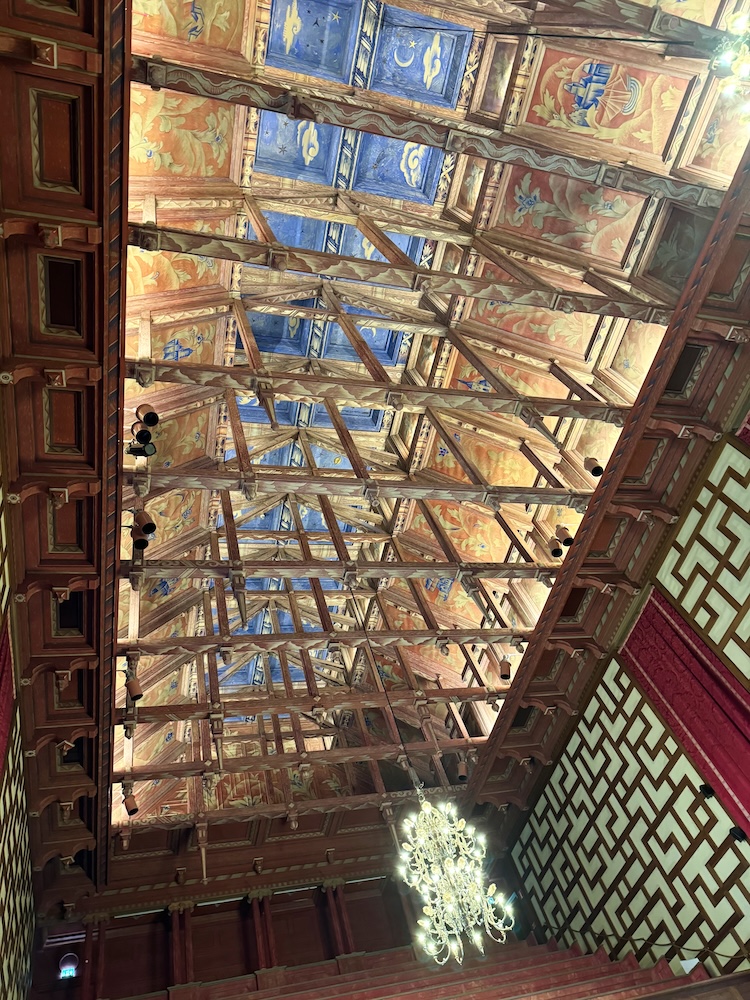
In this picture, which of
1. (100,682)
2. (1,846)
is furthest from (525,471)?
(1,846)

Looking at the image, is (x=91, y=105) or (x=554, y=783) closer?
(x=91, y=105)

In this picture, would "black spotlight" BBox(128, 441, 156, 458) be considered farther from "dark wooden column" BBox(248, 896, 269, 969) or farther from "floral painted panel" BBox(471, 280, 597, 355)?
"dark wooden column" BBox(248, 896, 269, 969)

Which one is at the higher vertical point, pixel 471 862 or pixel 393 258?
pixel 393 258

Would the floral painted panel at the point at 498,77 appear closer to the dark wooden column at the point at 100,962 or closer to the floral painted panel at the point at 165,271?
the floral painted panel at the point at 165,271

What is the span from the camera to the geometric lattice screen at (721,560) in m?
7.53

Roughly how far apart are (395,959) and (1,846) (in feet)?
25.3

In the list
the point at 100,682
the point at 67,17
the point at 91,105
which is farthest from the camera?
the point at 100,682

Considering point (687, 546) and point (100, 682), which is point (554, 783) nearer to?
point (687, 546)

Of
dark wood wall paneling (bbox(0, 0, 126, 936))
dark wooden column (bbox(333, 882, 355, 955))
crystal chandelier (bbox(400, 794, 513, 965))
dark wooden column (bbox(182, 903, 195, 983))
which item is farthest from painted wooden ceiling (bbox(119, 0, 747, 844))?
crystal chandelier (bbox(400, 794, 513, 965))

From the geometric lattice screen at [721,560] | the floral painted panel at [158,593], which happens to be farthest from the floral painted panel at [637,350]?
the floral painted panel at [158,593]

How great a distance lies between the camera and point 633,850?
931cm

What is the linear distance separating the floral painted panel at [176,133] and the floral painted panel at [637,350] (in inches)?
214

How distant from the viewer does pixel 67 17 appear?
14.0ft

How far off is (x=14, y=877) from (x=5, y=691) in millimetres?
3113
